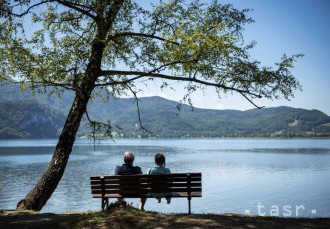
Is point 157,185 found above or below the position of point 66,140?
below

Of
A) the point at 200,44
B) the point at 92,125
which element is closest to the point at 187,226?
the point at 200,44

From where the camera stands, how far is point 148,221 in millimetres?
8734

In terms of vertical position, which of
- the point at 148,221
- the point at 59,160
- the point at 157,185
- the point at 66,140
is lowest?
the point at 148,221

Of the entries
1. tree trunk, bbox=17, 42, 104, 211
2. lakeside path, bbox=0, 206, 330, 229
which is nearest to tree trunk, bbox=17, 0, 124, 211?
tree trunk, bbox=17, 42, 104, 211

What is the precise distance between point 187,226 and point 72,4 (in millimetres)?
7594

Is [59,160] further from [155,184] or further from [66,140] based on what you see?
[155,184]

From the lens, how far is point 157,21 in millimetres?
12523

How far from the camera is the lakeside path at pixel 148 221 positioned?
336 inches

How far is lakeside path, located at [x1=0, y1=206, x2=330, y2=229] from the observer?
852cm

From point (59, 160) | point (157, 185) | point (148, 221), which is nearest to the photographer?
point (148, 221)

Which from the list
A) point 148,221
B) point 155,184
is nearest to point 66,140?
point 155,184

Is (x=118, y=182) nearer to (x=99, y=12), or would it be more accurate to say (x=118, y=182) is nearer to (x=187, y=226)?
(x=187, y=226)

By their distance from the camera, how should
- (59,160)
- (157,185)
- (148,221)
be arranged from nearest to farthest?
(148,221) < (157,185) < (59,160)

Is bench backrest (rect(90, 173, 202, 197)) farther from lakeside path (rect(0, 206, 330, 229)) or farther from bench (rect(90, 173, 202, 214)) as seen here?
lakeside path (rect(0, 206, 330, 229))
